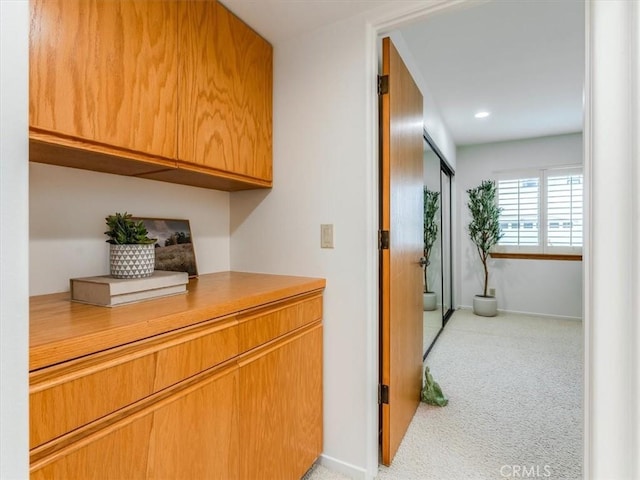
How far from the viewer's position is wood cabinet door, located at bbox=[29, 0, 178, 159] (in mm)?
871

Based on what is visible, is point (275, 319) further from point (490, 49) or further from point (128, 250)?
point (490, 49)

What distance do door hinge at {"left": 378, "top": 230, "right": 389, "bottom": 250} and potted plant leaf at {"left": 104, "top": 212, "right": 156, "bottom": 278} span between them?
0.97m

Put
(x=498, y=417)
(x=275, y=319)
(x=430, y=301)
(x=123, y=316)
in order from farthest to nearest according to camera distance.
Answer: (x=430, y=301)
(x=498, y=417)
(x=275, y=319)
(x=123, y=316)

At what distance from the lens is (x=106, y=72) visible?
3.32ft

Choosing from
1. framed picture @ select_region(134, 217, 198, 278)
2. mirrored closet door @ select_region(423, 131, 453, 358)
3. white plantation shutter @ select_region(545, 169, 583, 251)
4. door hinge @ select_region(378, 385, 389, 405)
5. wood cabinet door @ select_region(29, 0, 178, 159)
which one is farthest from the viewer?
white plantation shutter @ select_region(545, 169, 583, 251)

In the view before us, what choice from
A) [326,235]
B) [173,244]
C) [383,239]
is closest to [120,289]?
[173,244]

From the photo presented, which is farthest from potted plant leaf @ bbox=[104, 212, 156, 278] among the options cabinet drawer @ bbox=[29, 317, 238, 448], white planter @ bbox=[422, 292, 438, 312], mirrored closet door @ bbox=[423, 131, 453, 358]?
white planter @ bbox=[422, 292, 438, 312]

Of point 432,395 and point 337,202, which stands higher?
point 337,202

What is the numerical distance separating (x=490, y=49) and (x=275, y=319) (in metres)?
2.45

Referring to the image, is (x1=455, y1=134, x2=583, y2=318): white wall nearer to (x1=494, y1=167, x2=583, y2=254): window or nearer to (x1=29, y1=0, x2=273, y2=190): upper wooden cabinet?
(x1=494, y1=167, x2=583, y2=254): window

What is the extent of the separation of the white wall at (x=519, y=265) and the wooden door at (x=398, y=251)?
3167 mm

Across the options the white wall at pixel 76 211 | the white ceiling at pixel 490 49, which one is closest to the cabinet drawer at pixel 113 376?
the white wall at pixel 76 211
